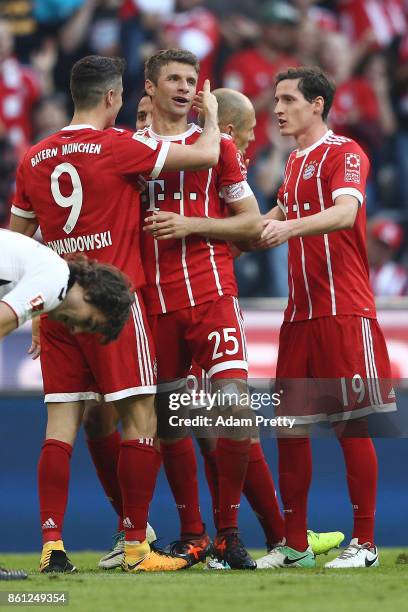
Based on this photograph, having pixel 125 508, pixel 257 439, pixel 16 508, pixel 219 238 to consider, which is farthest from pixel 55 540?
pixel 16 508

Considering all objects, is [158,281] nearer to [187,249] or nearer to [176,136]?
[187,249]

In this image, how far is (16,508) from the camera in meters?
9.12

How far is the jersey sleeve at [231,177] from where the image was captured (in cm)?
643

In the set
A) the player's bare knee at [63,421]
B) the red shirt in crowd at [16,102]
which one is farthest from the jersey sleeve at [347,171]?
the red shirt in crowd at [16,102]

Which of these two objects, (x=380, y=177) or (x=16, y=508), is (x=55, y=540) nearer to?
(x=16, y=508)

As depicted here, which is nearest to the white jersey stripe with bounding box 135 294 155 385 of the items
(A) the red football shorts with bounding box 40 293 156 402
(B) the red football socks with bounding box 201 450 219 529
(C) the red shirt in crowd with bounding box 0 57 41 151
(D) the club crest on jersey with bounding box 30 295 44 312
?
(A) the red football shorts with bounding box 40 293 156 402

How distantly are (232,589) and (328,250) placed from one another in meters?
2.11

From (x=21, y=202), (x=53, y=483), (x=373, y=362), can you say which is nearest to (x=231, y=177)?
(x=21, y=202)

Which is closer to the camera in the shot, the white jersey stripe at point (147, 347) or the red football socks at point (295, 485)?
the white jersey stripe at point (147, 347)

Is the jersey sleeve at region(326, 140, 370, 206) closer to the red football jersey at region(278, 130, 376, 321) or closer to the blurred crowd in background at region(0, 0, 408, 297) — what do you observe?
the red football jersey at region(278, 130, 376, 321)

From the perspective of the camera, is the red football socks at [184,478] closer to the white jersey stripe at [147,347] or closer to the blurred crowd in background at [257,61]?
the white jersey stripe at [147,347]

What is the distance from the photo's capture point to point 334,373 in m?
6.59

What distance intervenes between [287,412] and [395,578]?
1200mm

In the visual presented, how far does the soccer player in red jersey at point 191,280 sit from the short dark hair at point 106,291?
88 cm
